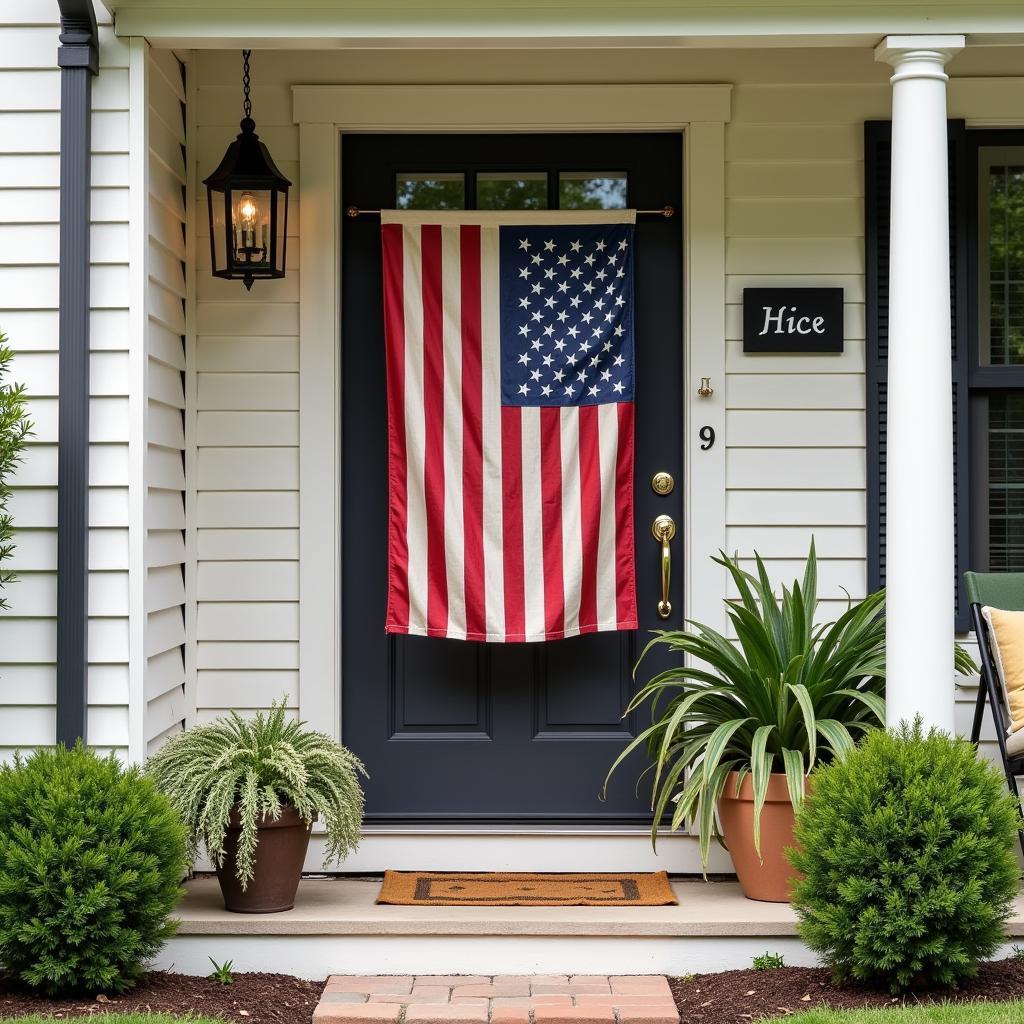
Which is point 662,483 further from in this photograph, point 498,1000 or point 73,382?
point 73,382

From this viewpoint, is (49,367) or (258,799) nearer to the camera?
(258,799)

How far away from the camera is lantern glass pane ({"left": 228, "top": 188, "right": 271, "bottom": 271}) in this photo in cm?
415

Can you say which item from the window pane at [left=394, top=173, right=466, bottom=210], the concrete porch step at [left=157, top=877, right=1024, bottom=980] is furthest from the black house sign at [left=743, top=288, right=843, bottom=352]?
the concrete porch step at [left=157, top=877, right=1024, bottom=980]

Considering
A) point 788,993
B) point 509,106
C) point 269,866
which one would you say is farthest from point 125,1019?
point 509,106

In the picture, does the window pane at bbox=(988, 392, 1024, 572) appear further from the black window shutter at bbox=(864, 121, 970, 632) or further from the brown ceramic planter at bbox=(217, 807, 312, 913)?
the brown ceramic planter at bbox=(217, 807, 312, 913)

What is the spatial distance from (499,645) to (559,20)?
2.02 metres

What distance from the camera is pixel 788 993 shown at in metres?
3.43

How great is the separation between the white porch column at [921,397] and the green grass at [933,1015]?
780mm

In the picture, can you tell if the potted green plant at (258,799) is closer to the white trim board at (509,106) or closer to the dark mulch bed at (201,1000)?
the dark mulch bed at (201,1000)

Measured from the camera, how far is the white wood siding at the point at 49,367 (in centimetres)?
371

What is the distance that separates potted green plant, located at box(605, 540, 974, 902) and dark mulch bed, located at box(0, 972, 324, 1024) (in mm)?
1149

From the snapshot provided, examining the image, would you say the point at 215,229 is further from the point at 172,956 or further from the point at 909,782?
the point at 909,782

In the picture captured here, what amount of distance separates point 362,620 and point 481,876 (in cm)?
95

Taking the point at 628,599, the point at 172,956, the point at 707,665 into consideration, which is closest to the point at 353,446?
the point at 628,599
